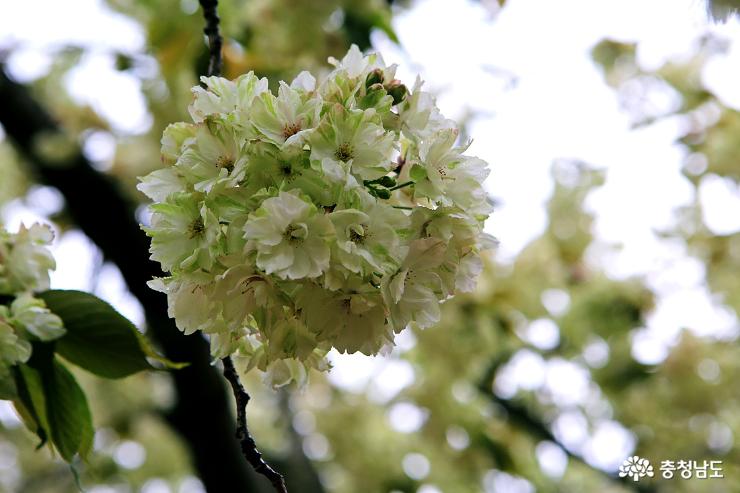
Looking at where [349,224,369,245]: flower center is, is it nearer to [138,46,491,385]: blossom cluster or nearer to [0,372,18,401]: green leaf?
[138,46,491,385]: blossom cluster

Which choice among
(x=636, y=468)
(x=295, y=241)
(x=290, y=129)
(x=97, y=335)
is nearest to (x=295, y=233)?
(x=295, y=241)

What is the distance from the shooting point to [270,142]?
0.77m

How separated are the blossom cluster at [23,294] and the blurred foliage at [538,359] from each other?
1.60m

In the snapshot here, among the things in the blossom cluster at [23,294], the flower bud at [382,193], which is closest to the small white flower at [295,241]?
the flower bud at [382,193]

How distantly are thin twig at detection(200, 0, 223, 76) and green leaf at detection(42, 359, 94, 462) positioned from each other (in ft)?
1.46

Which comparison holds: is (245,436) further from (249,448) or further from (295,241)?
(295,241)

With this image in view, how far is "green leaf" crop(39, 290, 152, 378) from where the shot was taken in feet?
3.48

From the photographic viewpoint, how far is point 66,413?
3.50 ft

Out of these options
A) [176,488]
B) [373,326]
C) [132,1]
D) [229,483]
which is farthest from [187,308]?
[176,488]

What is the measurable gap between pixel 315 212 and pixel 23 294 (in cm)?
47

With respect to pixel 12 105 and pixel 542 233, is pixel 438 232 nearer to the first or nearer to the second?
pixel 12 105

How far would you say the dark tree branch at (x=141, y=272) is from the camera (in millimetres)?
2467

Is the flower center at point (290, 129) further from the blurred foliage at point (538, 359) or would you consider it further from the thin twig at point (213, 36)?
the blurred foliage at point (538, 359)

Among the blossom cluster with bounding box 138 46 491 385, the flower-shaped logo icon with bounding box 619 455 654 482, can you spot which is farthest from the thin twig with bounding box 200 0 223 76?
the flower-shaped logo icon with bounding box 619 455 654 482
